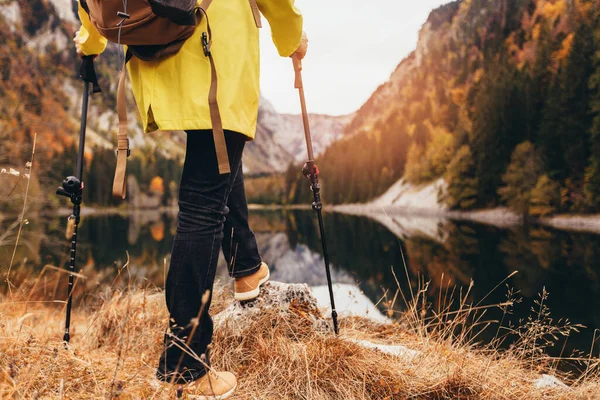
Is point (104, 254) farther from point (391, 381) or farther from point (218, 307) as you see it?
point (391, 381)

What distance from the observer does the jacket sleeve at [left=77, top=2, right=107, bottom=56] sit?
7.57 feet

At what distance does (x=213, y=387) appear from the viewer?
188cm

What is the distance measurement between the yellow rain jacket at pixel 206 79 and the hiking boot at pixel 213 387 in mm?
1089

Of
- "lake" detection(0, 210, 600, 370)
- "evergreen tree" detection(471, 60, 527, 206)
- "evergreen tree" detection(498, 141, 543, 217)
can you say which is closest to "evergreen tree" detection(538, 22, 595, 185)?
"evergreen tree" detection(498, 141, 543, 217)

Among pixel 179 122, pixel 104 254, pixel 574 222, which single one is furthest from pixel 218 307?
pixel 574 222

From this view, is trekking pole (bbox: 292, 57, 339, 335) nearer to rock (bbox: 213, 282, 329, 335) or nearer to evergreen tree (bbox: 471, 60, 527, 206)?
rock (bbox: 213, 282, 329, 335)

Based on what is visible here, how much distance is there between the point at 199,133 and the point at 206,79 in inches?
9.2

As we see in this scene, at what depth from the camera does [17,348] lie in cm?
194

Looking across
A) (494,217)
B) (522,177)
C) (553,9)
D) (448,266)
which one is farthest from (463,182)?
(553,9)

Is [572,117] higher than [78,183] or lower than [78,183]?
higher

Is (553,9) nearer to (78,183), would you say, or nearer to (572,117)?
(572,117)

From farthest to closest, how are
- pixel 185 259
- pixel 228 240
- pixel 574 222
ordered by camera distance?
pixel 574 222
pixel 228 240
pixel 185 259

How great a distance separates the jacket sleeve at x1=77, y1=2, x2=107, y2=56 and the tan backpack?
0.65m

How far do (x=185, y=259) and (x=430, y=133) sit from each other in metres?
73.0
